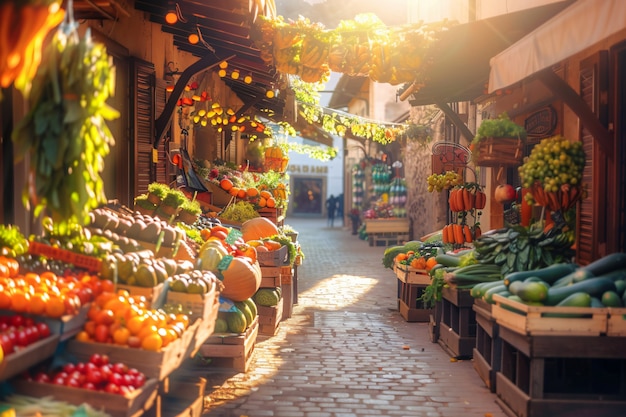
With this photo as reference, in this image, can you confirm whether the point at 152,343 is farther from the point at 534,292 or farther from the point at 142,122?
the point at 142,122

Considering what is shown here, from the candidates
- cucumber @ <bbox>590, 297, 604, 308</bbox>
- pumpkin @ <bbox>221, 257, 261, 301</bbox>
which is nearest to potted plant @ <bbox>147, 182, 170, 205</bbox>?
pumpkin @ <bbox>221, 257, 261, 301</bbox>

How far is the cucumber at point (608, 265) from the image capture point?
5.93m

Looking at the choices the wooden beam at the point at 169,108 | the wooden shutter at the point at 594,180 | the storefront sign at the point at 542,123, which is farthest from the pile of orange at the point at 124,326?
the storefront sign at the point at 542,123

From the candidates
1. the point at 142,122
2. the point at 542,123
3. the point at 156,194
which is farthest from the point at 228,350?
the point at 542,123

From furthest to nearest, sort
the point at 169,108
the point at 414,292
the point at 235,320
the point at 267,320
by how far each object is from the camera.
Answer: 1. the point at 414,292
2. the point at 169,108
3. the point at 267,320
4. the point at 235,320

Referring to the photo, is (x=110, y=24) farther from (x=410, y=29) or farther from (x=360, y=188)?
(x=360, y=188)

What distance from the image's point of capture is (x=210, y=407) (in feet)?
19.3

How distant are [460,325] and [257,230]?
405cm

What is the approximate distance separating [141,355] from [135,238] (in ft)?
6.80

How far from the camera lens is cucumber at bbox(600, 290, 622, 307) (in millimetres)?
5461

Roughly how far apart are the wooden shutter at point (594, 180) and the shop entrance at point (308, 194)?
45.5 metres

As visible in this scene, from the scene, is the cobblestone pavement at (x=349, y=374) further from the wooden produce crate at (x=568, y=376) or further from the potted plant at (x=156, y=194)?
the potted plant at (x=156, y=194)

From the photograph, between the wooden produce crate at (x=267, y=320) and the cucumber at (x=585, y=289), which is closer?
the cucumber at (x=585, y=289)

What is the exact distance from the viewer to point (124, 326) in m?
4.67
